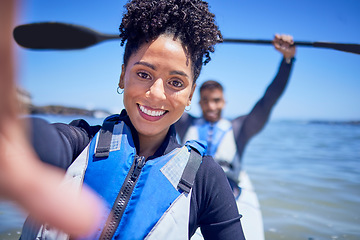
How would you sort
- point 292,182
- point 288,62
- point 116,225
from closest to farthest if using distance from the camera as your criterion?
1. point 116,225
2. point 288,62
3. point 292,182

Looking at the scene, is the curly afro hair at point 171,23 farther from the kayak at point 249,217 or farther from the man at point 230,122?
the man at point 230,122

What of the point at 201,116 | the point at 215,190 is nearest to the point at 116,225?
the point at 215,190

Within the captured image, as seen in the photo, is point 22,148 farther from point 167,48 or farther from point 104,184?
point 167,48

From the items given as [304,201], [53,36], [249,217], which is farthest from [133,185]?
[304,201]

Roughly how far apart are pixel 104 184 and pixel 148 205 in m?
0.23

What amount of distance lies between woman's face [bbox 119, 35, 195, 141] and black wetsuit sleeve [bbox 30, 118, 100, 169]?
0.86 feet

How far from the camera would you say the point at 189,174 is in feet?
4.80

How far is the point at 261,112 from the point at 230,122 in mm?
483

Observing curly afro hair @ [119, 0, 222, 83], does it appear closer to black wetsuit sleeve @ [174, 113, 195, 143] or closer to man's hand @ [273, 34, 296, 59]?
man's hand @ [273, 34, 296, 59]

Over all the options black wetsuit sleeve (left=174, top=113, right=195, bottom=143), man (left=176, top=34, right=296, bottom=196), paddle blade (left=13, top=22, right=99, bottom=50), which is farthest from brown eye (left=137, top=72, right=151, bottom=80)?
black wetsuit sleeve (left=174, top=113, right=195, bottom=143)

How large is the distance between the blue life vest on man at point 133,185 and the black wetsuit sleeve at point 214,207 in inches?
2.0

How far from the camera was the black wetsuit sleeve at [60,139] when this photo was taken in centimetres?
88

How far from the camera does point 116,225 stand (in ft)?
4.36

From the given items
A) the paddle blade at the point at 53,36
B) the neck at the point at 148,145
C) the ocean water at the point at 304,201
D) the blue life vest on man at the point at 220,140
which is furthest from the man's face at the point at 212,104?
the neck at the point at 148,145
